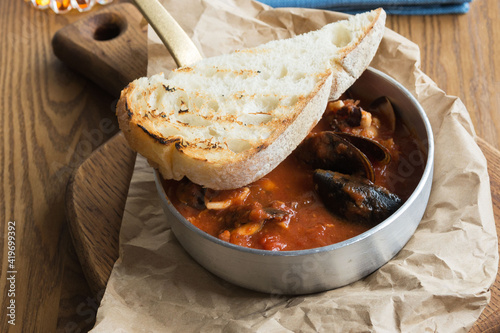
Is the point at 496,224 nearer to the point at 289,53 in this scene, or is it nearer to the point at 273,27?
the point at 289,53

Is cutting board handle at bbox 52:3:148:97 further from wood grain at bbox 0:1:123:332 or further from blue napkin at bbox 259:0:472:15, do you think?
blue napkin at bbox 259:0:472:15

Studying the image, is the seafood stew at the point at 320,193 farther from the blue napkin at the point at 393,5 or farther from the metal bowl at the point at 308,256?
the blue napkin at the point at 393,5

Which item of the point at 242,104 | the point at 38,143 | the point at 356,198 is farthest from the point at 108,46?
the point at 356,198

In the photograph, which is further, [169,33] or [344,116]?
[169,33]

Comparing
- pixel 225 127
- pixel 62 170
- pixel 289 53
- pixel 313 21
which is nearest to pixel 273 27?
pixel 313 21

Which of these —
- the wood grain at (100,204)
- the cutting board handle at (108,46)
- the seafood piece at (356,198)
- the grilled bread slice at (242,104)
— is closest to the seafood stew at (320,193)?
the seafood piece at (356,198)

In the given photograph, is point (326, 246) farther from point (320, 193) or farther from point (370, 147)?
point (370, 147)
